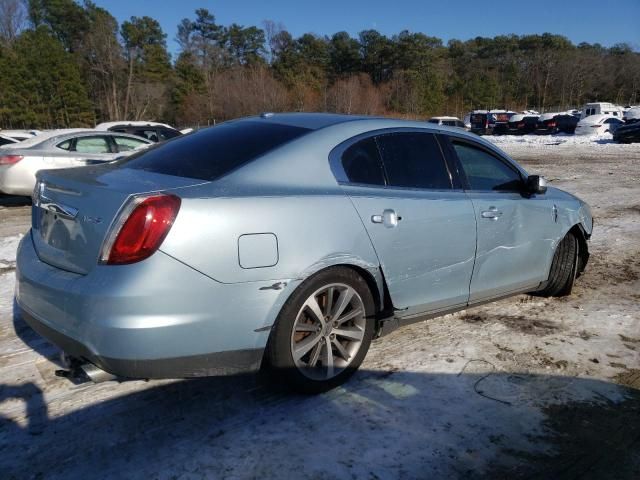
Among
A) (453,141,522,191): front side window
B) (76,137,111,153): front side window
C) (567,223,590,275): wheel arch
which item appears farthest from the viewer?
(76,137,111,153): front side window

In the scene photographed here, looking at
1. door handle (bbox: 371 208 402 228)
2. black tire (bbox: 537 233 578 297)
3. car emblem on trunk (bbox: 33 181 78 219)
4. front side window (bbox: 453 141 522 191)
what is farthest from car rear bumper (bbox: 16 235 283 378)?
black tire (bbox: 537 233 578 297)

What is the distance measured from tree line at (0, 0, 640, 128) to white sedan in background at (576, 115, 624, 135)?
19.5 m

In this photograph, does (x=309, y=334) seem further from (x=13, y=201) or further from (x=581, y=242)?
Result: (x=13, y=201)

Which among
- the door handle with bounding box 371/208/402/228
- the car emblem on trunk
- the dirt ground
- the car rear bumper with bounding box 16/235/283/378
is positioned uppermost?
the car emblem on trunk

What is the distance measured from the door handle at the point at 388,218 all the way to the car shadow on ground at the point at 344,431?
36.4 inches

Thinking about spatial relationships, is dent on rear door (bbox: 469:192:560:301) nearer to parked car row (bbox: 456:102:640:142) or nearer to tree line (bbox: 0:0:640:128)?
parked car row (bbox: 456:102:640:142)

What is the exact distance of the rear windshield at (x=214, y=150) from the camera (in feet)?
9.49

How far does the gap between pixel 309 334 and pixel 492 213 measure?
1642 mm

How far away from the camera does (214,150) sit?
314cm

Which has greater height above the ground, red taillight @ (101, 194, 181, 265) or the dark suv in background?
the dark suv in background

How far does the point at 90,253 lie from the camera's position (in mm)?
2488

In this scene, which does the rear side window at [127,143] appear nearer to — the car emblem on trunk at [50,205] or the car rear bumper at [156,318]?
the car emblem on trunk at [50,205]

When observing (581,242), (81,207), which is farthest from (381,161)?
(581,242)

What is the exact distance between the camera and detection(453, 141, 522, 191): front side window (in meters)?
3.81
